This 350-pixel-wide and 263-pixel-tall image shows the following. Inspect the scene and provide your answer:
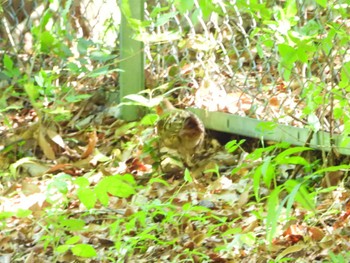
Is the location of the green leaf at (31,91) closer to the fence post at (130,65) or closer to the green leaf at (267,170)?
the fence post at (130,65)

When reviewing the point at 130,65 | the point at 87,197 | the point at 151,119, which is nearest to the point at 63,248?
the point at 87,197

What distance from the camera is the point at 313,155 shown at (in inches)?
127

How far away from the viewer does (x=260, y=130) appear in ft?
10.9

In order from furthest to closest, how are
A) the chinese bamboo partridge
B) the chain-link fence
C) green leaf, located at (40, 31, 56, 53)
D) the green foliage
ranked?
green leaf, located at (40, 31, 56, 53) < the chinese bamboo partridge < the chain-link fence < the green foliage

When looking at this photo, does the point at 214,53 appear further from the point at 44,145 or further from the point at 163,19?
the point at 44,145

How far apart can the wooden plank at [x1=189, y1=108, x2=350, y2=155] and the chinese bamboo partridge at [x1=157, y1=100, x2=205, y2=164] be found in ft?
0.38

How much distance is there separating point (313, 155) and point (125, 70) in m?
1.11

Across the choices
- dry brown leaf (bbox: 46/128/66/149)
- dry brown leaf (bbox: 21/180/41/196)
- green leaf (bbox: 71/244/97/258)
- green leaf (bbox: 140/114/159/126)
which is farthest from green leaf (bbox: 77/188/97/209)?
dry brown leaf (bbox: 46/128/66/149)

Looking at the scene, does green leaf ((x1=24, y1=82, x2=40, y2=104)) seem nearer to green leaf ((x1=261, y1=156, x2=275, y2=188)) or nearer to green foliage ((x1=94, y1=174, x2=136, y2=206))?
green foliage ((x1=94, y1=174, x2=136, y2=206))

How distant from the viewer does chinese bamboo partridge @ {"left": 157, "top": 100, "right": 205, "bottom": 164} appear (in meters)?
3.47

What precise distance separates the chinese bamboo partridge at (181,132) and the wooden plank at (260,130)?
116mm

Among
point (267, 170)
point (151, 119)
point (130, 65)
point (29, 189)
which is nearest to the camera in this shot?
point (267, 170)

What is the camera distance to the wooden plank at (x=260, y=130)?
122 inches

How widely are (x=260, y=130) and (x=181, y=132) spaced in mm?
359
